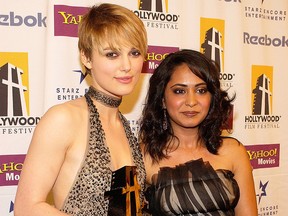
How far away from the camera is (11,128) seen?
185 centimetres

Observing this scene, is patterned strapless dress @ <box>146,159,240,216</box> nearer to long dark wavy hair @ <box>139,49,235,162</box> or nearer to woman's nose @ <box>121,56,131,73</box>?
long dark wavy hair @ <box>139,49,235,162</box>

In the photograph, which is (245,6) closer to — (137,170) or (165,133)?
(165,133)

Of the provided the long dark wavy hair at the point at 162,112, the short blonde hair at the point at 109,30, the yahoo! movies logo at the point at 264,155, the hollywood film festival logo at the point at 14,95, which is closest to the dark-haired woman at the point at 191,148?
the long dark wavy hair at the point at 162,112

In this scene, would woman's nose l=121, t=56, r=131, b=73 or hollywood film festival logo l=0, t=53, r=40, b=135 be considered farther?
hollywood film festival logo l=0, t=53, r=40, b=135

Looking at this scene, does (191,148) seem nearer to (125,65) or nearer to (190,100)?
(190,100)

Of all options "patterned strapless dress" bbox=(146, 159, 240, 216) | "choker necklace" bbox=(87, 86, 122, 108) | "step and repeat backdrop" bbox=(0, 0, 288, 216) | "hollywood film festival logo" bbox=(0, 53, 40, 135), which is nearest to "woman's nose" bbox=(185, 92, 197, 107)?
"patterned strapless dress" bbox=(146, 159, 240, 216)

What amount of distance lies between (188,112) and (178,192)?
34 cm

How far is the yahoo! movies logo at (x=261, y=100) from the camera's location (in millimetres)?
2492

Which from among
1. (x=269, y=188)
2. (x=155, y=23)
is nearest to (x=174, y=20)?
(x=155, y=23)

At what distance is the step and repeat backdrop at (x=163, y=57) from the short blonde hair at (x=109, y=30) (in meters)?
0.72

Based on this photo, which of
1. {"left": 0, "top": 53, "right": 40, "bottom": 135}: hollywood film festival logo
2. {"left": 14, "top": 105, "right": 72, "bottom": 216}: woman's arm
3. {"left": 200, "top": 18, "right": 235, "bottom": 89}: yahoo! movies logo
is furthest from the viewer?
{"left": 200, "top": 18, "right": 235, "bottom": 89}: yahoo! movies logo

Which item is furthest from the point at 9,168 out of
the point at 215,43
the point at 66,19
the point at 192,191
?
the point at 215,43

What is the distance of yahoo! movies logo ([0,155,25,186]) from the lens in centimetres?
184

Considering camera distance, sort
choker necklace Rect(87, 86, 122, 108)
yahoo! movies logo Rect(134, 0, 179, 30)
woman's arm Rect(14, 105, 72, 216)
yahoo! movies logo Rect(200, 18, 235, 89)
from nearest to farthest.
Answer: woman's arm Rect(14, 105, 72, 216)
choker necklace Rect(87, 86, 122, 108)
yahoo! movies logo Rect(134, 0, 179, 30)
yahoo! movies logo Rect(200, 18, 235, 89)
